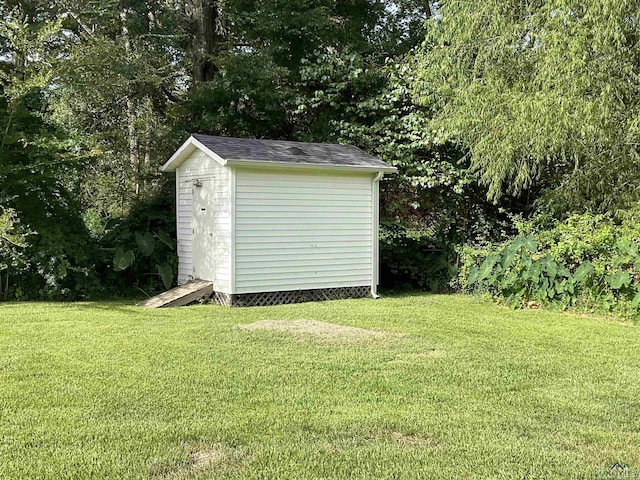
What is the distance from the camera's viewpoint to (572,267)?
31.9 feet

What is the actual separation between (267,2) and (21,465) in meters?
13.1

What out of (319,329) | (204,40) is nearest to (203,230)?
(319,329)

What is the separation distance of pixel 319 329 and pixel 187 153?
4.84 m

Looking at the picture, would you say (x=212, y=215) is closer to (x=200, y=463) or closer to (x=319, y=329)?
(x=319, y=329)

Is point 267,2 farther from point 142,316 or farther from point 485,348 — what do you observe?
point 485,348

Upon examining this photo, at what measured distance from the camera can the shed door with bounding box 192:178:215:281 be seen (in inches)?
396

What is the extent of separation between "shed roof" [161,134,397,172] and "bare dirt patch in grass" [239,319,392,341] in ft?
9.30

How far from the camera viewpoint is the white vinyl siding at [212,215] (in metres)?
9.60

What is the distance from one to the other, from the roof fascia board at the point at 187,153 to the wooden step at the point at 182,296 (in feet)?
6.63

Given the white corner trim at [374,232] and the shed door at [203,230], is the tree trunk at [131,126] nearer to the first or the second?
the shed door at [203,230]

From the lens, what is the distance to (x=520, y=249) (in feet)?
32.9

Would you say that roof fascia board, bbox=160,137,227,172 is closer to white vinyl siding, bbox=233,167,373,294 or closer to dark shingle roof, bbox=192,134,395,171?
dark shingle roof, bbox=192,134,395,171

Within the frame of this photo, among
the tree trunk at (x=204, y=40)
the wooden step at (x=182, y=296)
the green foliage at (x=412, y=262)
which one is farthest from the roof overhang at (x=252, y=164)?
the tree trunk at (x=204, y=40)

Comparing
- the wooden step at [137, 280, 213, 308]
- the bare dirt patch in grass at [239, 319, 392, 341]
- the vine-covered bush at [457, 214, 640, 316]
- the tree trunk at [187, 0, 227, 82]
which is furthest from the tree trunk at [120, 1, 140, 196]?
the vine-covered bush at [457, 214, 640, 316]
